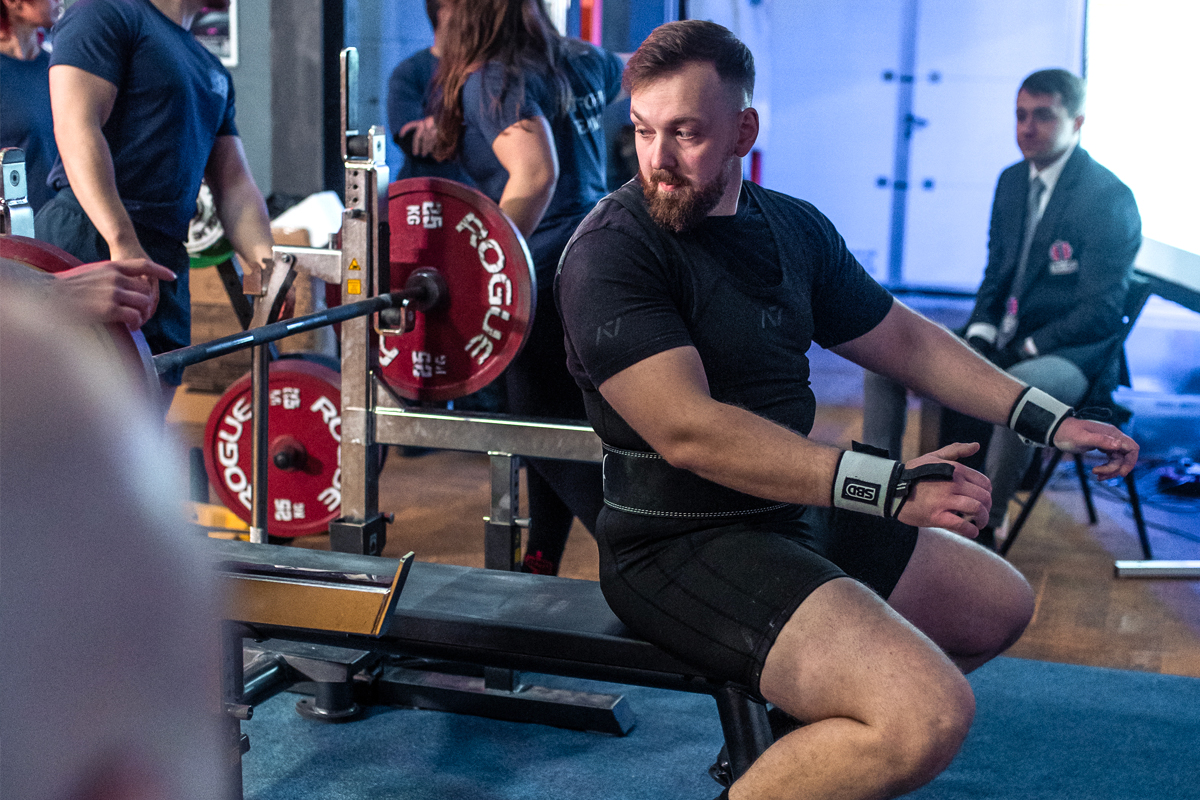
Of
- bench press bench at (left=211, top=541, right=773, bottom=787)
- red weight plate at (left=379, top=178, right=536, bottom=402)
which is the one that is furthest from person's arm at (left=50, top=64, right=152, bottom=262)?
bench press bench at (left=211, top=541, right=773, bottom=787)

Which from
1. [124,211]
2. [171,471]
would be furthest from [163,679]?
[124,211]

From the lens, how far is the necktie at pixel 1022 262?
3.73m

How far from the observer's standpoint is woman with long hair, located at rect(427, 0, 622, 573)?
2559 millimetres

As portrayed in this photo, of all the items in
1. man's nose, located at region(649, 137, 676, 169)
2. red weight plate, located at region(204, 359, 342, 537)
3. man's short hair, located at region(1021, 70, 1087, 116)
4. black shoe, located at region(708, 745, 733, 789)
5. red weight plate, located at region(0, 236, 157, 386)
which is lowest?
black shoe, located at region(708, 745, 733, 789)

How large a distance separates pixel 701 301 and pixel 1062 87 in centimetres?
243

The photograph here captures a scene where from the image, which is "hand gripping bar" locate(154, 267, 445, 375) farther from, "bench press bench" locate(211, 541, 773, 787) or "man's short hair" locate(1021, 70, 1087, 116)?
"man's short hair" locate(1021, 70, 1087, 116)

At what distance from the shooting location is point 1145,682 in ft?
8.91

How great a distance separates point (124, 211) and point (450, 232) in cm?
67

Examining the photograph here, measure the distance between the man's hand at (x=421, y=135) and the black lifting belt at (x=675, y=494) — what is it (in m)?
1.30

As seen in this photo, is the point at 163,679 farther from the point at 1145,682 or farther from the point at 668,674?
the point at 1145,682

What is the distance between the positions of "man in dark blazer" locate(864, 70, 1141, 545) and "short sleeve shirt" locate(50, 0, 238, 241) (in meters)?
2.12

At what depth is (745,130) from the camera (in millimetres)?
1828

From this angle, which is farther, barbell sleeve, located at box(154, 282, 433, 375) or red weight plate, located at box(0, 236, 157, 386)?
barbell sleeve, located at box(154, 282, 433, 375)

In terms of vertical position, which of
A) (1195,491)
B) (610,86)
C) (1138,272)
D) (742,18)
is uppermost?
(742,18)
